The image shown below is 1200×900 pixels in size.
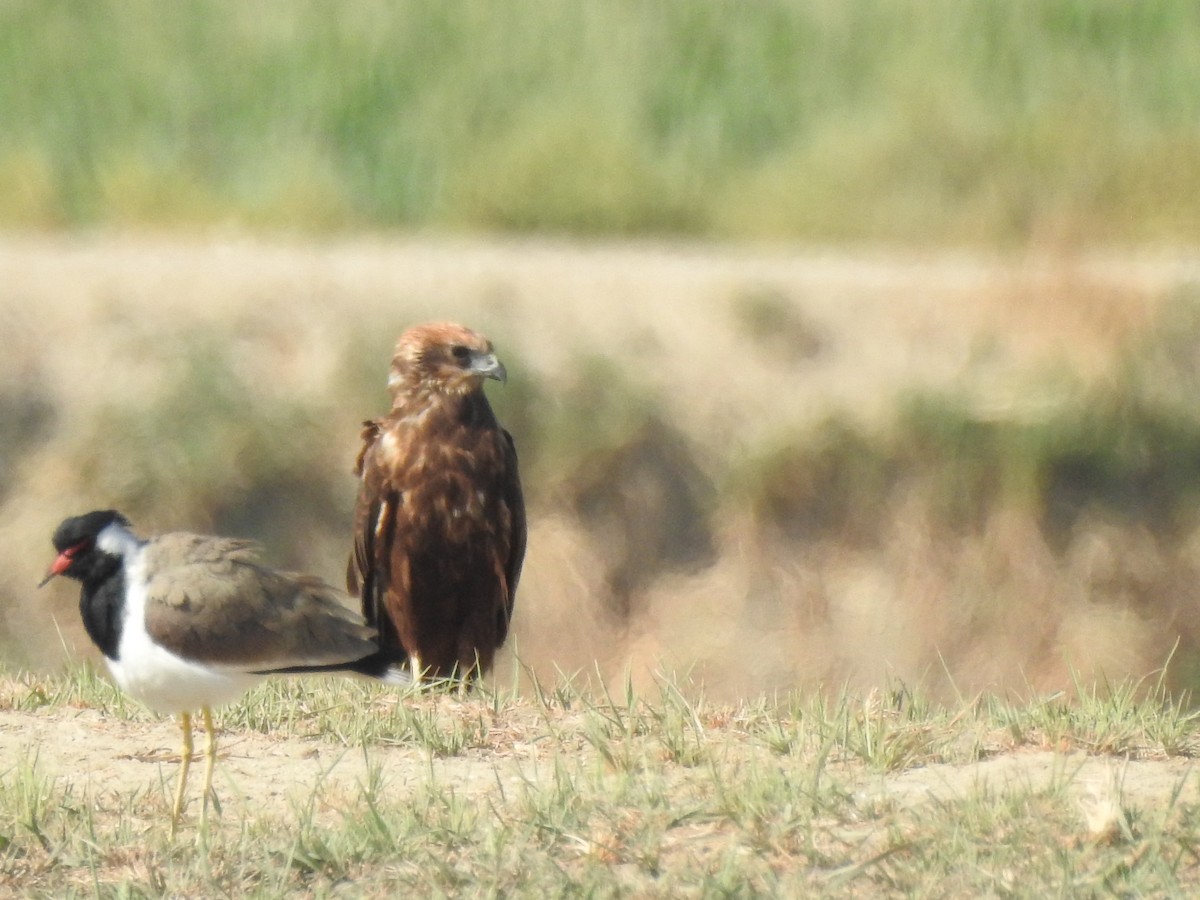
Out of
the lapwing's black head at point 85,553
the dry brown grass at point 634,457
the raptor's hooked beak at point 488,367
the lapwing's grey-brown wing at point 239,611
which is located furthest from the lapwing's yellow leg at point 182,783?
the dry brown grass at point 634,457

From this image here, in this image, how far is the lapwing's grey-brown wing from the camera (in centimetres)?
493

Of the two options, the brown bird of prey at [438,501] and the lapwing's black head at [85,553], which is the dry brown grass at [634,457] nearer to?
the brown bird of prey at [438,501]

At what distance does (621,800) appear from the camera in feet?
16.0

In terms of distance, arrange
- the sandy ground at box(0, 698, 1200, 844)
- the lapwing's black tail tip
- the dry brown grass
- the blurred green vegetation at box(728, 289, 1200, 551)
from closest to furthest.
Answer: the sandy ground at box(0, 698, 1200, 844) → the lapwing's black tail tip → the dry brown grass → the blurred green vegetation at box(728, 289, 1200, 551)

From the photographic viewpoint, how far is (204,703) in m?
5.05

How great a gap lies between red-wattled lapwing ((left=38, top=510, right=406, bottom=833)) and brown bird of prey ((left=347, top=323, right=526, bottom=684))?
1593mm

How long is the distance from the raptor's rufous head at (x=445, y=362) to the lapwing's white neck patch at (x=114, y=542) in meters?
2.02

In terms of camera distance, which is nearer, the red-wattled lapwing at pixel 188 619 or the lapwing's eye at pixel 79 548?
the red-wattled lapwing at pixel 188 619

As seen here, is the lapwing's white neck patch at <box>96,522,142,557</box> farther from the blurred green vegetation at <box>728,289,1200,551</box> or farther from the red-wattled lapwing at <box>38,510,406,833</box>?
the blurred green vegetation at <box>728,289,1200,551</box>

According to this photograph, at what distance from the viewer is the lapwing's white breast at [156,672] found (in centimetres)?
492

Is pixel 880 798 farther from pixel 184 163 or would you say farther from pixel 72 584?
pixel 184 163

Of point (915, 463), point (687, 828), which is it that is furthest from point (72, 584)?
point (687, 828)

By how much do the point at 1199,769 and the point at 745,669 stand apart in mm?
5334

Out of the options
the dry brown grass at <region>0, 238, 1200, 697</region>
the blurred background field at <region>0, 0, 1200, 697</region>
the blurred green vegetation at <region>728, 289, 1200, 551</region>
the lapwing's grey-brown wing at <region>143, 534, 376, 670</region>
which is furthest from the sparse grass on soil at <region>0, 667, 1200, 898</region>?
the blurred green vegetation at <region>728, 289, 1200, 551</region>
